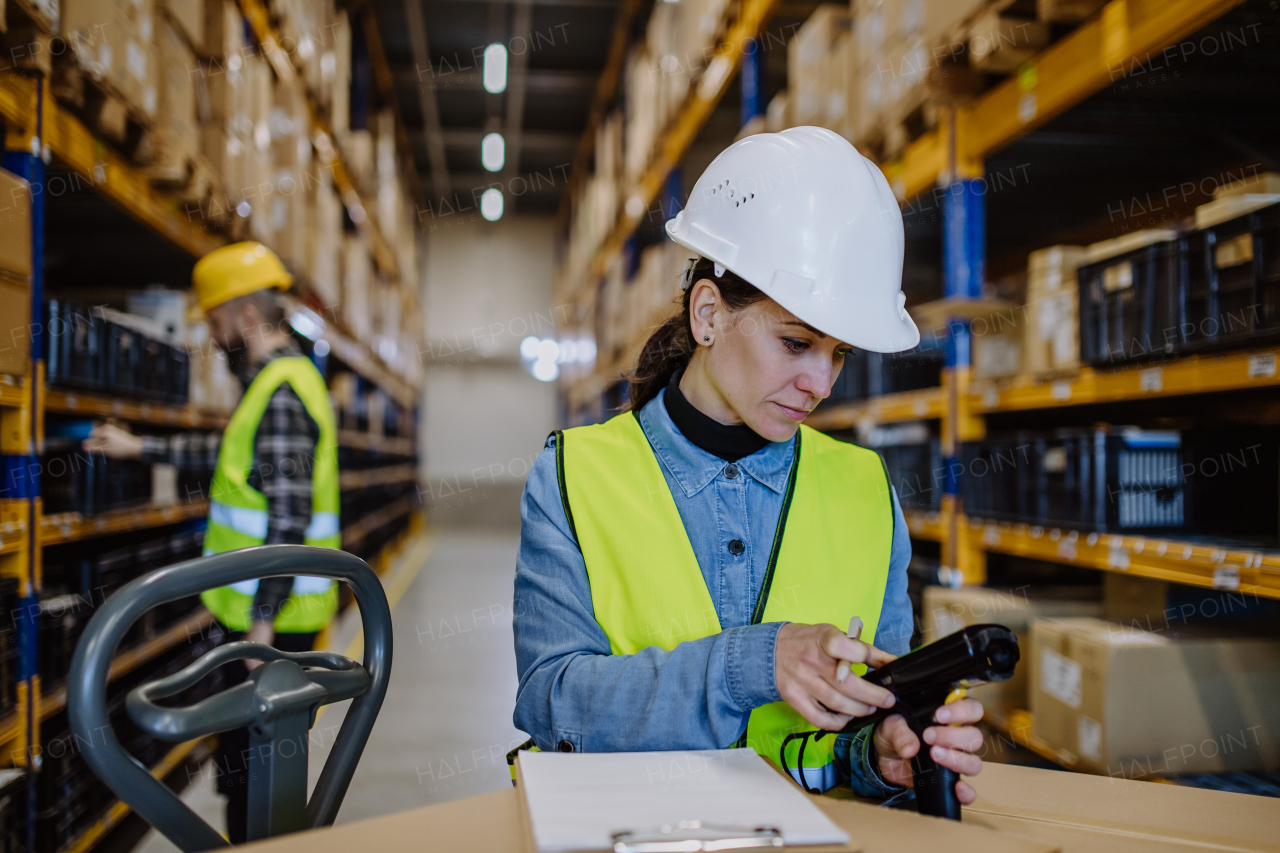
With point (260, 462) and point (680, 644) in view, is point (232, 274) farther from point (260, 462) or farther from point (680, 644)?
point (680, 644)

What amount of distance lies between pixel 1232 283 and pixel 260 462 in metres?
2.87

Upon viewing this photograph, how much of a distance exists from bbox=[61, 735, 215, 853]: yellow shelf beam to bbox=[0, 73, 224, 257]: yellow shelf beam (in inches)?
70.8

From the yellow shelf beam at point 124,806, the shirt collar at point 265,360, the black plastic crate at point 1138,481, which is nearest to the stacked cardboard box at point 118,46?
the shirt collar at point 265,360

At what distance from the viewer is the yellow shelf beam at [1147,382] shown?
1972mm

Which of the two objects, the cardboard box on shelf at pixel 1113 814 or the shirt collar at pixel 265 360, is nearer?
the cardboard box on shelf at pixel 1113 814

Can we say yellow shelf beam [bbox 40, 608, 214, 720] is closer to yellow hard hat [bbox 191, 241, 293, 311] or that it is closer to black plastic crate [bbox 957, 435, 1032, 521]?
yellow hard hat [bbox 191, 241, 293, 311]

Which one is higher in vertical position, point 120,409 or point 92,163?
point 92,163

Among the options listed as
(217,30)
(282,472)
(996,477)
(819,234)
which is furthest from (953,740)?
(217,30)

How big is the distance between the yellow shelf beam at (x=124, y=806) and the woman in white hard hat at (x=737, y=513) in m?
1.67

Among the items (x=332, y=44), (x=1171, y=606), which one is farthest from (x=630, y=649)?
(x=332, y=44)

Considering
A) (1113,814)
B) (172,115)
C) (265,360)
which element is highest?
(172,115)

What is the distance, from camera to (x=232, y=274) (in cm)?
298

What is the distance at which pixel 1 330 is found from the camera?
7.41 ft

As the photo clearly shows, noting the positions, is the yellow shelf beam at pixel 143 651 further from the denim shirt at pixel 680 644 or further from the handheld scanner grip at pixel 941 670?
the handheld scanner grip at pixel 941 670
